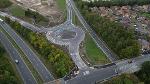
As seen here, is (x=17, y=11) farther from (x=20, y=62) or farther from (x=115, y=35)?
(x=115, y=35)

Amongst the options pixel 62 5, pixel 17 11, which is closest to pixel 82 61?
pixel 17 11

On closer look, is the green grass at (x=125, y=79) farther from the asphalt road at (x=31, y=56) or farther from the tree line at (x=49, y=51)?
the asphalt road at (x=31, y=56)

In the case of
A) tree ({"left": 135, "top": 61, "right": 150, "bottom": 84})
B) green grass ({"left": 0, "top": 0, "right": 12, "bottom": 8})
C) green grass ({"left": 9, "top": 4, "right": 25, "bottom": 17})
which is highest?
green grass ({"left": 0, "top": 0, "right": 12, "bottom": 8})

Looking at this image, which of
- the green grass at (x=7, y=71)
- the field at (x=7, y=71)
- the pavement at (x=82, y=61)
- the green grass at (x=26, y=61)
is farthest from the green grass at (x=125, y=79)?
the field at (x=7, y=71)

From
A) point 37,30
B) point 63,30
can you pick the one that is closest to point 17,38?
point 37,30

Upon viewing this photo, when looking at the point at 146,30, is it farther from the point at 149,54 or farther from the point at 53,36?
the point at 53,36

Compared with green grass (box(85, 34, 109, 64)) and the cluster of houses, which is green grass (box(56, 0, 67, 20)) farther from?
green grass (box(85, 34, 109, 64))

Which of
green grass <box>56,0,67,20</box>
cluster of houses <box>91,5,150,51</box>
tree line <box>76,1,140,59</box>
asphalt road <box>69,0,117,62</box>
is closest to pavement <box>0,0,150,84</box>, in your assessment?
asphalt road <box>69,0,117,62</box>
